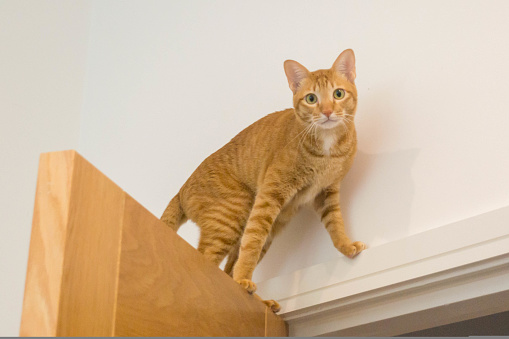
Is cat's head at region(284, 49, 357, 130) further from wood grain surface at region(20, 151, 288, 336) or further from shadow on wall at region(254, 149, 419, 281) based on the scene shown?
wood grain surface at region(20, 151, 288, 336)

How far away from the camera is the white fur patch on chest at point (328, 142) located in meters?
1.62

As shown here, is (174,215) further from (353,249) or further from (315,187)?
(353,249)

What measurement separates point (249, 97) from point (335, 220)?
0.62 metres

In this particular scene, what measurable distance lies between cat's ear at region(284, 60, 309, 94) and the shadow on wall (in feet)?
0.86

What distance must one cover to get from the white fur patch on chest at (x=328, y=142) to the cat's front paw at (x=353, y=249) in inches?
9.8

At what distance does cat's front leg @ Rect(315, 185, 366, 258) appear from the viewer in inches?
60.1

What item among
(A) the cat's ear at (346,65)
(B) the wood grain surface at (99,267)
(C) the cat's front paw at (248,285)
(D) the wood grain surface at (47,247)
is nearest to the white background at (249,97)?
(A) the cat's ear at (346,65)

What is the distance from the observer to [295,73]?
1727 millimetres

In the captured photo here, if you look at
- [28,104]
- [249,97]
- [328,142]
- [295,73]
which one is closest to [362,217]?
[328,142]

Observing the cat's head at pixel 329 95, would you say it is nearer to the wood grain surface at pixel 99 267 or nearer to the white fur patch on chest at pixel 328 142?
the white fur patch on chest at pixel 328 142

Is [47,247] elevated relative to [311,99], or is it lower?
lower

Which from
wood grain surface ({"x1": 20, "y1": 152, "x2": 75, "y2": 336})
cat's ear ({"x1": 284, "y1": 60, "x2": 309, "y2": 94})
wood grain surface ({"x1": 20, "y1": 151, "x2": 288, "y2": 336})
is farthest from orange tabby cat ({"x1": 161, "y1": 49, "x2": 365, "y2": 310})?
wood grain surface ({"x1": 20, "y1": 152, "x2": 75, "y2": 336})

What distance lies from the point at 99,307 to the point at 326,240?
2.75ft

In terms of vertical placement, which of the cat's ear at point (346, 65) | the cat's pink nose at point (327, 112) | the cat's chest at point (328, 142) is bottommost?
the cat's chest at point (328, 142)
